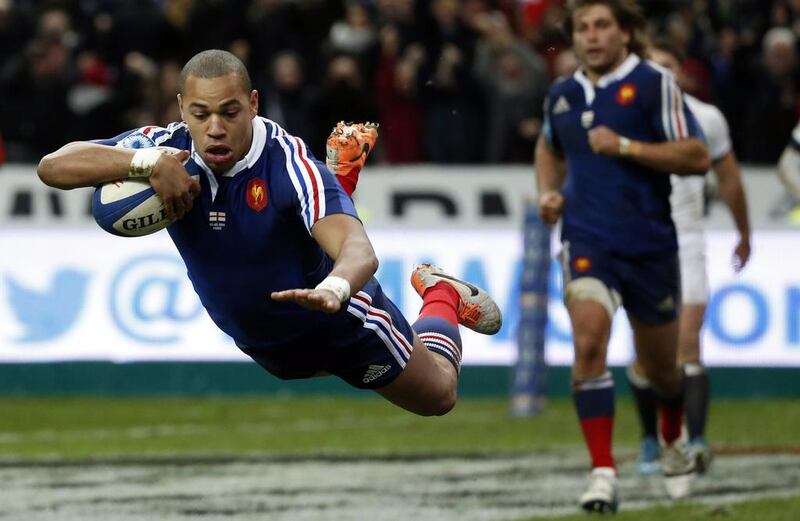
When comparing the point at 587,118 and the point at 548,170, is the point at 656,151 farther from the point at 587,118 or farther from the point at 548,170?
the point at 548,170

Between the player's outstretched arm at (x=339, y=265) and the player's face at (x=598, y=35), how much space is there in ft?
11.1

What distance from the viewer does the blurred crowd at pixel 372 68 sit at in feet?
60.4

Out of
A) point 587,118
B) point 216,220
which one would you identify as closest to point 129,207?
point 216,220

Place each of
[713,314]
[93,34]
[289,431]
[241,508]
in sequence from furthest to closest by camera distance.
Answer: [93,34]
[713,314]
[289,431]
[241,508]

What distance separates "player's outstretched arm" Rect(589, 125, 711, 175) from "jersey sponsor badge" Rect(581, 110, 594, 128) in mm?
118

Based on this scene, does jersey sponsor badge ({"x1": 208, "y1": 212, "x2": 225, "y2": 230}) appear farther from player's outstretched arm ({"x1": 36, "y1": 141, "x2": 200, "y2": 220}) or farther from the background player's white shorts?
the background player's white shorts

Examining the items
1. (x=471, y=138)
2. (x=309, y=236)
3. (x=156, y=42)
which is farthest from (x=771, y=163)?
(x=309, y=236)

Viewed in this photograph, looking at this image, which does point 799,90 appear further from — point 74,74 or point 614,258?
point 614,258

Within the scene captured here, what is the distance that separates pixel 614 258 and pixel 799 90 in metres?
9.56

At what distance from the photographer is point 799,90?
62.0 feet

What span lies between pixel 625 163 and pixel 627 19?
798mm

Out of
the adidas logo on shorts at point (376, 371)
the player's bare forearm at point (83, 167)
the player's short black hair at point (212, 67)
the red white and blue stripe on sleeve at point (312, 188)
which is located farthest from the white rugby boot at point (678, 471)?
the player's bare forearm at point (83, 167)

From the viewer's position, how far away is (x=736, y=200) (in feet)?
37.9

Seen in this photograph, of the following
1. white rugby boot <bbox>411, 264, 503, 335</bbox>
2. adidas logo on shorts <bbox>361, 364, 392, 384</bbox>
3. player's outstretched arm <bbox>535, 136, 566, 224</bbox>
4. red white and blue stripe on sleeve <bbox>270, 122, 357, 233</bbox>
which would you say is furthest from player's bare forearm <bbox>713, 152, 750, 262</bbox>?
red white and blue stripe on sleeve <bbox>270, 122, 357, 233</bbox>
